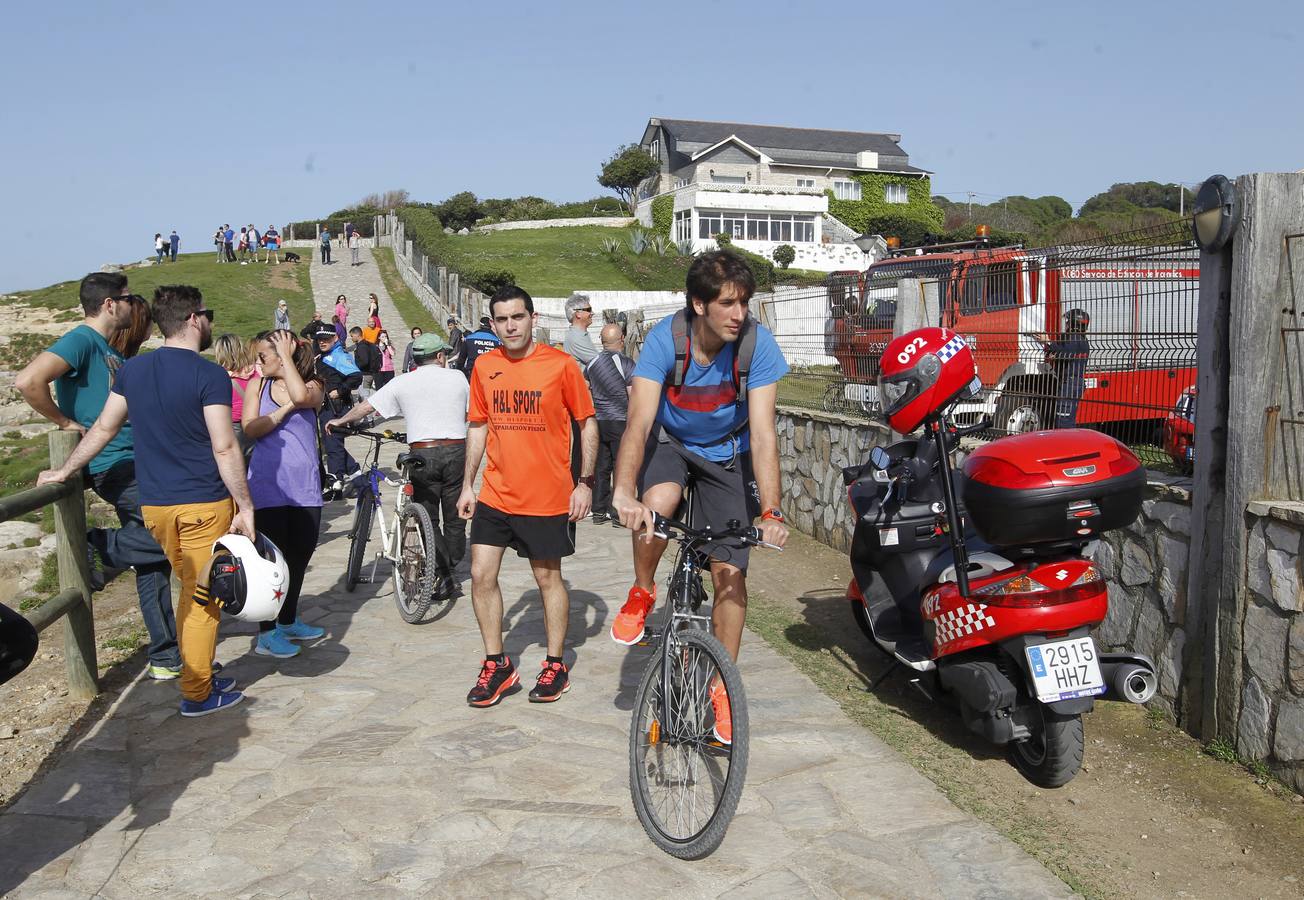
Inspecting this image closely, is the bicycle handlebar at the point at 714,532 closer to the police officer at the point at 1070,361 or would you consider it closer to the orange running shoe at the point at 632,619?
the orange running shoe at the point at 632,619

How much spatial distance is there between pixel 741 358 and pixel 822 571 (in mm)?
4660

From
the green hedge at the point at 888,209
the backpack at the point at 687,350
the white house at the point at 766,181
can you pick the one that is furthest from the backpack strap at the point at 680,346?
the green hedge at the point at 888,209

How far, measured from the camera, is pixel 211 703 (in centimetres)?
551

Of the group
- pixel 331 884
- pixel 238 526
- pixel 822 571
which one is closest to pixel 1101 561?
pixel 822 571

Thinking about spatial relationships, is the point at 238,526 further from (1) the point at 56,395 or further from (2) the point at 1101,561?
(2) the point at 1101,561

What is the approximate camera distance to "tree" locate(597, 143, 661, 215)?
87.8 metres

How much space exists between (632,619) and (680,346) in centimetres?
113

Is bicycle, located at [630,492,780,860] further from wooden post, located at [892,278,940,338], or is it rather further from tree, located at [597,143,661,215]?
tree, located at [597,143,661,215]

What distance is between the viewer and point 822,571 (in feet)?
28.9

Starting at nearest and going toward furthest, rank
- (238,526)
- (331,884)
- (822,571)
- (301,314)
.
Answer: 1. (331,884)
2. (238,526)
3. (822,571)
4. (301,314)

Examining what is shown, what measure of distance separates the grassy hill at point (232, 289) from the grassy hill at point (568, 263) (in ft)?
23.1

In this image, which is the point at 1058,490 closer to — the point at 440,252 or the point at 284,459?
the point at 284,459

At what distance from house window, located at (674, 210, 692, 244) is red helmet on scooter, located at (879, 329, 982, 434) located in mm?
63963

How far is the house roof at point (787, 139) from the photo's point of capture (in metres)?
85.1
